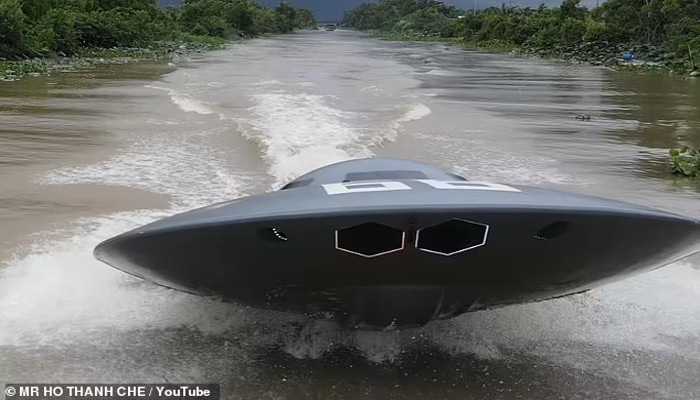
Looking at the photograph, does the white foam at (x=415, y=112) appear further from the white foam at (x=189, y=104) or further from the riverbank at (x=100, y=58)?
the riverbank at (x=100, y=58)

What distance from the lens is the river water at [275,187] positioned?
328 centimetres

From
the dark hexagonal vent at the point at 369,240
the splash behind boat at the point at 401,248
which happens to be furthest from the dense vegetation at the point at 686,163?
the dark hexagonal vent at the point at 369,240

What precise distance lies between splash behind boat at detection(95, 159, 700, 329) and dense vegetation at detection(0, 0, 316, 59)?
23332 millimetres

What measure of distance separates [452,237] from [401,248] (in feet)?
0.67

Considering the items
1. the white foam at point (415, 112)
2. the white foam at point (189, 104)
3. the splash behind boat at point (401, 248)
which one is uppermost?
the splash behind boat at point (401, 248)

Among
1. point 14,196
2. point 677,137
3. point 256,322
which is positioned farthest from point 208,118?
point 256,322

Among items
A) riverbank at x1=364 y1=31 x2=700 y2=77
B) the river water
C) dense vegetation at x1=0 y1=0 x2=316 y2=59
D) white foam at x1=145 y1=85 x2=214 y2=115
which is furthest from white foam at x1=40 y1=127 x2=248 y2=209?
riverbank at x1=364 y1=31 x2=700 y2=77

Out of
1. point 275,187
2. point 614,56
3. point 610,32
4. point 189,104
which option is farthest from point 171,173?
point 610,32

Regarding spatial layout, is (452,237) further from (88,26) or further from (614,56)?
(614,56)

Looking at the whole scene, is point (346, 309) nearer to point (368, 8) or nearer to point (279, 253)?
point (279, 253)

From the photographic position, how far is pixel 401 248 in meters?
2.67

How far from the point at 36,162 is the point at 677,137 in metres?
8.46

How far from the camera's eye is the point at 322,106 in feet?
43.7

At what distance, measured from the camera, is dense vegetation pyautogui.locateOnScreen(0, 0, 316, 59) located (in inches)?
956
